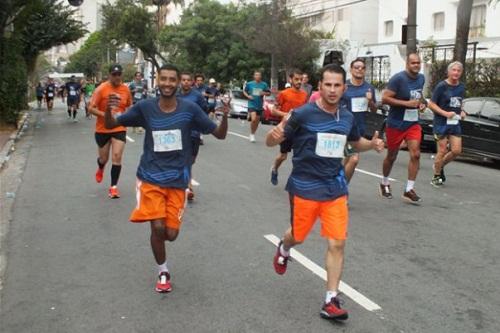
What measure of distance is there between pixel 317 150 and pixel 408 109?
424 cm

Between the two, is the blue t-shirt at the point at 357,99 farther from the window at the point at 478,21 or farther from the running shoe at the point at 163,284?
the window at the point at 478,21

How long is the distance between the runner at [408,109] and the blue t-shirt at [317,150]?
3.99 m

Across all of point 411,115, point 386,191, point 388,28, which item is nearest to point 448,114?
point 411,115

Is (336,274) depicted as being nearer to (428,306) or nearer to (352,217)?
(428,306)

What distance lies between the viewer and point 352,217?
25.4 ft

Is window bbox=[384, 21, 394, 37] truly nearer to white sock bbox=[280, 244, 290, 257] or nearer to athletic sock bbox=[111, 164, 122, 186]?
athletic sock bbox=[111, 164, 122, 186]

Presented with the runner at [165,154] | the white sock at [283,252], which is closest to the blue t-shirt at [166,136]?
the runner at [165,154]

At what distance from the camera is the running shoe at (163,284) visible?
199 inches

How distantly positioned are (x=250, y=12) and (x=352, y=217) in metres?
33.4

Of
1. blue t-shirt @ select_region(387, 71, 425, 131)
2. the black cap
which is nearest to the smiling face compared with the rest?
the black cap

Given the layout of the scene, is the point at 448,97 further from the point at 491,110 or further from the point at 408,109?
the point at 491,110

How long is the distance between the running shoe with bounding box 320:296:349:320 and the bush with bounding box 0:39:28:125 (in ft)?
55.0

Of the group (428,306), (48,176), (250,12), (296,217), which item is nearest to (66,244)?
(296,217)

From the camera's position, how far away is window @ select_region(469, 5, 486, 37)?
100 feet
